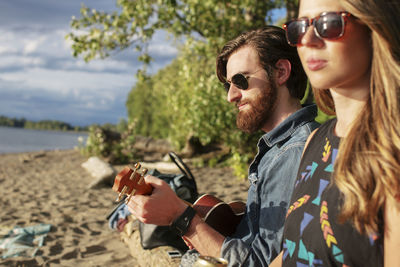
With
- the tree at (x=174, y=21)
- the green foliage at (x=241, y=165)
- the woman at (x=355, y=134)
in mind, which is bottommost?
the green foliage at (x=241, y=165)

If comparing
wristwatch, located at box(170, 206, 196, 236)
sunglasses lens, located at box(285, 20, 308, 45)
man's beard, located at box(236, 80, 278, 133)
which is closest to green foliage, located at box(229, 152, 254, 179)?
man's beard, located at box(236, 80, 278, 133)

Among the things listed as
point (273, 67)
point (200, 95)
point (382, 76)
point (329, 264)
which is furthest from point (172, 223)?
point (200, 95)

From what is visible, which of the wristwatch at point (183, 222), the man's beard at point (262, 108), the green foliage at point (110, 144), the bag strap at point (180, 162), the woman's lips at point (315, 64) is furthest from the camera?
the green foliage at point (110, 144)

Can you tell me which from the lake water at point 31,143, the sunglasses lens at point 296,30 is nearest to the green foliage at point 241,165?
the sunglasses lens at point 296,30

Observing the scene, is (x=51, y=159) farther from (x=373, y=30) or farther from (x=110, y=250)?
(x=373, y=30)

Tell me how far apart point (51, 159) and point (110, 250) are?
1162cm

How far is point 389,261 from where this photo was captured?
1.02 m

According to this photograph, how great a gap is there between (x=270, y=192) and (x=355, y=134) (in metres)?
0.89

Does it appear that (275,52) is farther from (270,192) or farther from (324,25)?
(324,25)

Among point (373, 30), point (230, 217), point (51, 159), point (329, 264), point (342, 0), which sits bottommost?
point (51, 159)

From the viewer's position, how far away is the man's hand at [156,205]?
184 centimetres

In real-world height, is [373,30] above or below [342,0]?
below

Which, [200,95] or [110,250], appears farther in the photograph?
[200,95]

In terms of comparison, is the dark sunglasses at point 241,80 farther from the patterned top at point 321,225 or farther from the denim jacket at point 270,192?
the patterned top at point 321,225
